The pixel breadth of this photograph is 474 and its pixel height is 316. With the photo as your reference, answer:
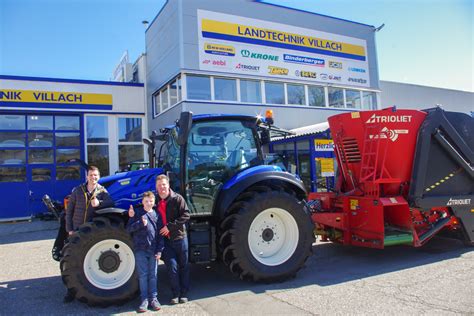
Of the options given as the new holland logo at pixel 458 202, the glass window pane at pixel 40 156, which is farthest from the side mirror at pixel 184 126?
the glass window pane at pixel 40 156

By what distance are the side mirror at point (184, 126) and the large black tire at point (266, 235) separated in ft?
3.84

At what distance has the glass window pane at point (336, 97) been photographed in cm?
1575

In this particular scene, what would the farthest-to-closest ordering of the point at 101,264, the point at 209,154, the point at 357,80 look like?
the point at 357,80
the point at 209,154
the point at 101,264

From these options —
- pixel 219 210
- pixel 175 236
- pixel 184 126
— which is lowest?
pixel 175 236

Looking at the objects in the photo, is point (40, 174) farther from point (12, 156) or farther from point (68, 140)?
point (68, 140)

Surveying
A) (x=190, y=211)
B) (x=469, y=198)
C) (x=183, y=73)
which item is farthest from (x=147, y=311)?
(x=183, y=73)

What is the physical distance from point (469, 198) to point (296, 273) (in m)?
3.54

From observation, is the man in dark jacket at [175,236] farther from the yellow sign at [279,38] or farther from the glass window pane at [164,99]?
the glass window pane at [164,99]

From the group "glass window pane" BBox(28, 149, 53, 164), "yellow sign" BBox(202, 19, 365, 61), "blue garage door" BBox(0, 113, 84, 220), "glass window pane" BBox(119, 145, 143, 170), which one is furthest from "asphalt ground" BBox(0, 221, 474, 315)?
"yellow sign" BBox(202, 19, 365, 61)

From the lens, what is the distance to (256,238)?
5.56 metres

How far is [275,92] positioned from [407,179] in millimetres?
8266

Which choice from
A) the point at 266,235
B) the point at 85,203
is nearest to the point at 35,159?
the point at 85,203

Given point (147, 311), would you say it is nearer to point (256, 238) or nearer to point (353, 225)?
point (256, 238)

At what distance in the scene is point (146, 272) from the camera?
462 centimetres
